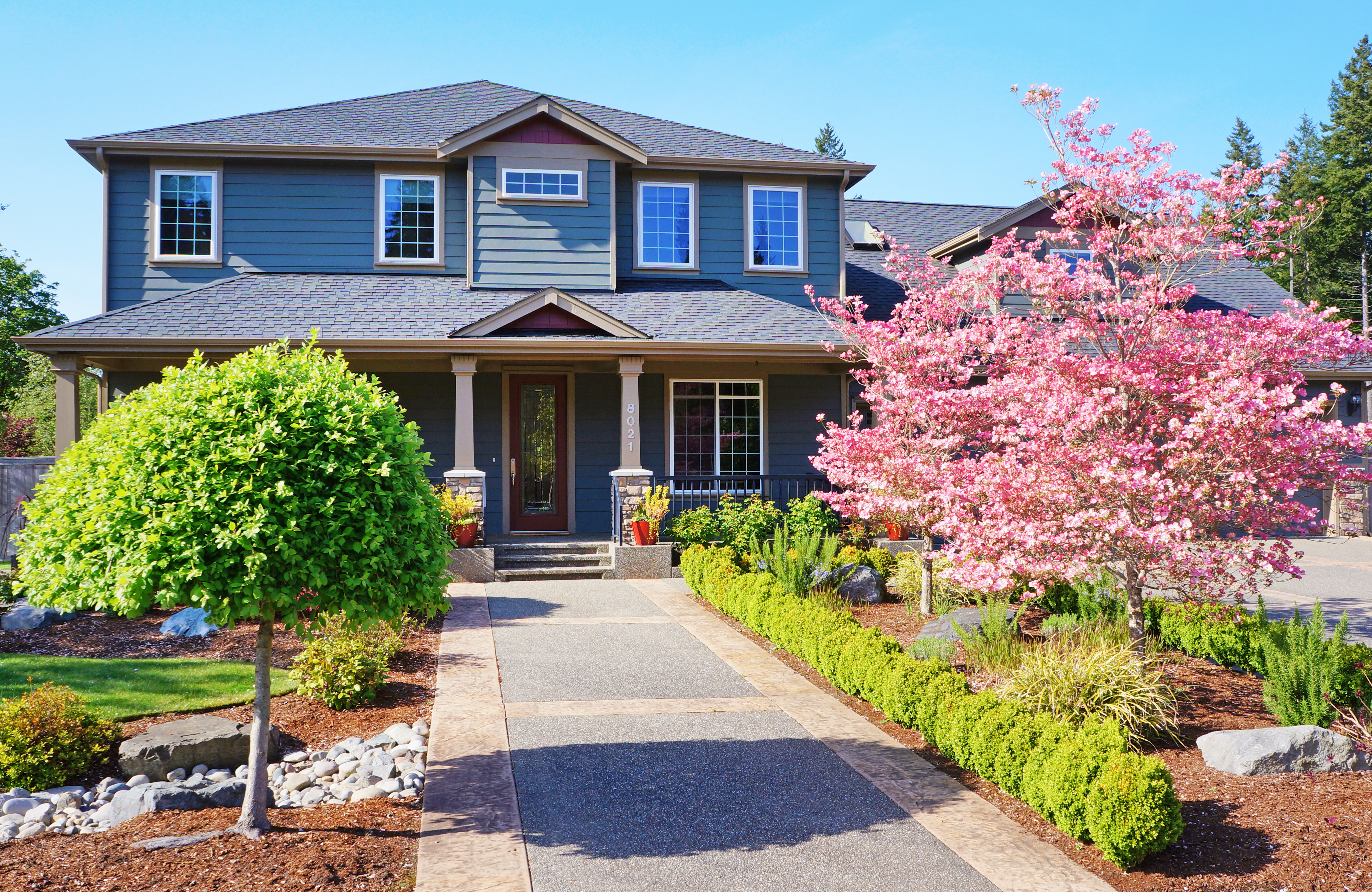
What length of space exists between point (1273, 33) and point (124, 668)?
65.8 ft

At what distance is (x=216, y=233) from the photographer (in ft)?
43.8

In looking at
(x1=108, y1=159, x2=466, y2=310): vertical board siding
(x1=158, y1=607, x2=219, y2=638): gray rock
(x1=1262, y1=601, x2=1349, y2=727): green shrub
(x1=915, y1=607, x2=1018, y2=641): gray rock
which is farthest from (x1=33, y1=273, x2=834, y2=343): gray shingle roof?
(x1=1262, y1=601, x2=1349, y2=727): green shrub

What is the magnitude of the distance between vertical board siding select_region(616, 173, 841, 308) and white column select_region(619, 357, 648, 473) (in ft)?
8.86

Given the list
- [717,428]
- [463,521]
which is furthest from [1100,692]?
[717,428]

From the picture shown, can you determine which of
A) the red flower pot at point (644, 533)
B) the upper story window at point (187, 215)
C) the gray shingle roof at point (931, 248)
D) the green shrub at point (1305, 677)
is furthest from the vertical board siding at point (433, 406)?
the green shrub at point (1305, 677)

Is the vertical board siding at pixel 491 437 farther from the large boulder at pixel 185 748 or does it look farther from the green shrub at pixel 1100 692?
the green shrub at pixel 1100 692

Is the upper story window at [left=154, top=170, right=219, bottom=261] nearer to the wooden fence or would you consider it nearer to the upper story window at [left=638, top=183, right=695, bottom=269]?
the wooden fence

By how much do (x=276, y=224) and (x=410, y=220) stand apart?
202 cm

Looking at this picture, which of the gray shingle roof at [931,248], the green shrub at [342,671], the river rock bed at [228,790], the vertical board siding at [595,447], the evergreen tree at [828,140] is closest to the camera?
the river rock bed at [228,790]

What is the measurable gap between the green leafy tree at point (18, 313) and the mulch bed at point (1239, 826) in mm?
33323

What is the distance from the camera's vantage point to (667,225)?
14312 mm

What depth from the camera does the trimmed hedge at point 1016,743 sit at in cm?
361

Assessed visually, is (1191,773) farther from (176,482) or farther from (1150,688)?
(176,482)

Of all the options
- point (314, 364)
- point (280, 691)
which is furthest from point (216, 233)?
point (314, 364)
